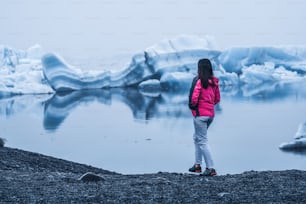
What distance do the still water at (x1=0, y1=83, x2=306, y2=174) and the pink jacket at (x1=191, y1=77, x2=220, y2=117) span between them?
2238mm

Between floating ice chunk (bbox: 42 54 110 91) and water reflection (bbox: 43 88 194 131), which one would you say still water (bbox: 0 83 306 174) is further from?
floating ice chunk (bbox: 42 54 110 91)

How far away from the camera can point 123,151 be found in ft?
26.2

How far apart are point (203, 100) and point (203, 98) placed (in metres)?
0.02

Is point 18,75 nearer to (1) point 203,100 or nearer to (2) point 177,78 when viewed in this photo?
(2) point 177,78

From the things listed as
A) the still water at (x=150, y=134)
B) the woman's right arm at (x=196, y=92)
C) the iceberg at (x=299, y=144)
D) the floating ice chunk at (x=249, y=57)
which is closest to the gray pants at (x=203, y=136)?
the woman's right arm at (x=196, y=92)

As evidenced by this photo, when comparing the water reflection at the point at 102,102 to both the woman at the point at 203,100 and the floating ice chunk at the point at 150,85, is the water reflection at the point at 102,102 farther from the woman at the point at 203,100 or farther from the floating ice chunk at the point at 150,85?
the woman at the point at 203,100

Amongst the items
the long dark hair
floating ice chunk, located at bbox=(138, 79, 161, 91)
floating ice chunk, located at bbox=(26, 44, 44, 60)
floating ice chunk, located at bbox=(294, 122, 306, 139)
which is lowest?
the long dark hair

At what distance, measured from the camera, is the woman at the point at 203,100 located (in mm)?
3779

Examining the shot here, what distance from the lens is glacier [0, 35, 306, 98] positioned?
2183 cm

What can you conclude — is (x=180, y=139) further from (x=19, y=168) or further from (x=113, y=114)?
(x=113, y=114)

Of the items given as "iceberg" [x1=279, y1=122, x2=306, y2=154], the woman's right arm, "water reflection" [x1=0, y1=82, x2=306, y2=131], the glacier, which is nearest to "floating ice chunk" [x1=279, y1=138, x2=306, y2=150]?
"iceberg" [x1=279, y1=122, x2=306, y2=154]

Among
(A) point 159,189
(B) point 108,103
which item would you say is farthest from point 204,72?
(B) point 108,103

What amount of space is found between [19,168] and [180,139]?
4567 mm

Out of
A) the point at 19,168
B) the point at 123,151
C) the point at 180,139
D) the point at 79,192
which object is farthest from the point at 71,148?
the point at 79,192
